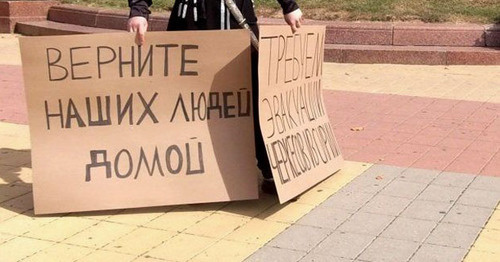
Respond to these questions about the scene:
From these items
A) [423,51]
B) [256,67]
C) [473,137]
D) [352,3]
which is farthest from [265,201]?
[352,3]

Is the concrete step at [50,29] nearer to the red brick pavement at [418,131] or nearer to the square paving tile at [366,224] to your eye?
the red brick pavement at [418,131]

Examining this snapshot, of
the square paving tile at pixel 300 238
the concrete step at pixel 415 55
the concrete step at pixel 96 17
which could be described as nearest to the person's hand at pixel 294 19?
the square paving tile at pixel 300 238

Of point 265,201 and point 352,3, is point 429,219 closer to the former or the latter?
point 265,201

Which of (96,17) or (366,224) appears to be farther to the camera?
(96,17)

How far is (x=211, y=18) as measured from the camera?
5.34 meters

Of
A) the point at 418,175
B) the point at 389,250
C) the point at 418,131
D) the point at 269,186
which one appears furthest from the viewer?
the point at 418,131

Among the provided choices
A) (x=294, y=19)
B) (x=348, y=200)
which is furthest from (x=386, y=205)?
(x=294, y=19)

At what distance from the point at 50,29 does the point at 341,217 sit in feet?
30.7

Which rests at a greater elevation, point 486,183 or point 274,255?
point 274,255

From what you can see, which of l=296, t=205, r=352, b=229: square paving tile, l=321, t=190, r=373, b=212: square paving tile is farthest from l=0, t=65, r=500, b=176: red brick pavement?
l=296, t=205, r=352, b=229: square paving tile

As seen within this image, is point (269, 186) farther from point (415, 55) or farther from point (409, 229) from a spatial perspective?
point (415, 55)

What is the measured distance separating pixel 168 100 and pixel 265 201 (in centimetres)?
87

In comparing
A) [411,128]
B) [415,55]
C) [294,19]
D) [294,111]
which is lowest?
[415,55]

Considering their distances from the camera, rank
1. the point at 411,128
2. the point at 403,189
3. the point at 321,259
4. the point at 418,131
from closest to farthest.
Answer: the point at 321,259 → the point at 403,189 → the point at 418,131 → the point at 411,128
